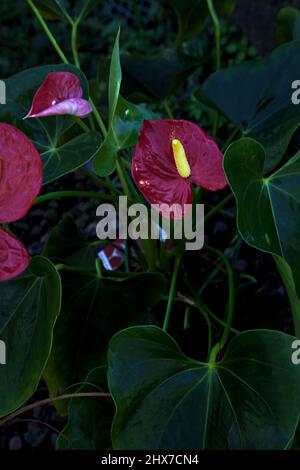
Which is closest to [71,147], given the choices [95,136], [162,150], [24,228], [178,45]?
[95,136]

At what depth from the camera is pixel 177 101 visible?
1.78 metres

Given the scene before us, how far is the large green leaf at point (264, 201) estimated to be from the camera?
2.13 feet

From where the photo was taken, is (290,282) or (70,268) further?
(70,268)

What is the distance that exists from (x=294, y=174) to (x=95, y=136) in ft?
0.76

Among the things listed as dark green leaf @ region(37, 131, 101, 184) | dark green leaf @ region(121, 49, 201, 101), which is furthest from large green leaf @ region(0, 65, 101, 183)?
dark green leaf @ region(121, 49, 201, 101)

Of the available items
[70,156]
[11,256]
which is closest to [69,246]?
[70,156]

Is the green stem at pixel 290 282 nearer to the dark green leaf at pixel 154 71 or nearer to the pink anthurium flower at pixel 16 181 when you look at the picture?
the pink anthurium flower at pixel 16 181

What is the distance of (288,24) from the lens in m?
0.99

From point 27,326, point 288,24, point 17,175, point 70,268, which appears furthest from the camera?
point 288,24

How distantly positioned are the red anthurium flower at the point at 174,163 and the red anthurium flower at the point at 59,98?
73 millimetres

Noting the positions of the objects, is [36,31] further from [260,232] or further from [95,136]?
[260,232]

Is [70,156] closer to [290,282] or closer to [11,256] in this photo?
[11,256]

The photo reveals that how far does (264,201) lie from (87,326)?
287 mm

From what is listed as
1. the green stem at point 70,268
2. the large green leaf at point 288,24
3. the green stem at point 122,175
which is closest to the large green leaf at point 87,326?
the green stem at point 70,268
